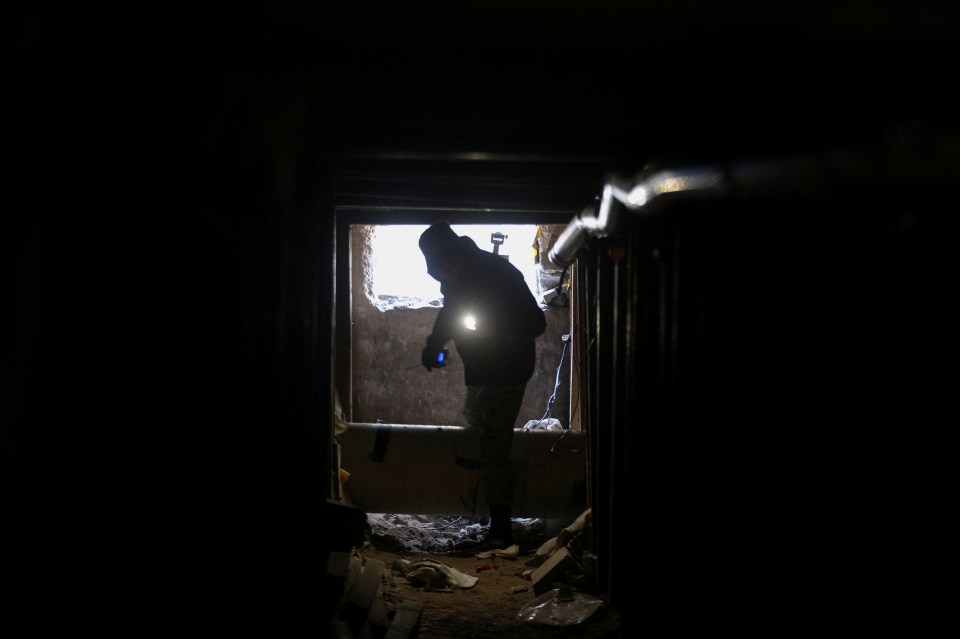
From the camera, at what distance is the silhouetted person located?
17.7 feet

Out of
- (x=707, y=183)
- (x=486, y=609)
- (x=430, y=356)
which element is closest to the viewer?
(x=707, y=183)

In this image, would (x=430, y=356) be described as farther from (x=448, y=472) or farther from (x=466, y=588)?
(x=466, y=588)

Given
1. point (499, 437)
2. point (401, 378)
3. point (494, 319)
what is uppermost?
point (494, 319)

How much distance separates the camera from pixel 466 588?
4.67m

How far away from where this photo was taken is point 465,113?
2678 mm

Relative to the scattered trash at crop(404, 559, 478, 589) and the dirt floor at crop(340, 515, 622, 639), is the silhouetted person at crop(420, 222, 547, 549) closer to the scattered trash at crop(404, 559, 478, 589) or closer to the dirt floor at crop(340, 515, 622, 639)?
the dirt floor at crop(340, 515, 622, 639)

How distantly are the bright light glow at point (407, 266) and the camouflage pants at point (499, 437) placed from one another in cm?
356

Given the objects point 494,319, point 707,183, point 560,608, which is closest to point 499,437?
point 494,319

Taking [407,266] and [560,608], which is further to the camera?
[407,266]

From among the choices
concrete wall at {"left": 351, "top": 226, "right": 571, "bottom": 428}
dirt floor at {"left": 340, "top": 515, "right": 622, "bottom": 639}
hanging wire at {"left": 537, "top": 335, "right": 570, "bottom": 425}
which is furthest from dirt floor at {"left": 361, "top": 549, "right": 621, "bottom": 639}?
concrete wall at {"left": 351, "top": 226, "right": 571, "bottom": 428}

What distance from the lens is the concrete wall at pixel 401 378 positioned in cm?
916

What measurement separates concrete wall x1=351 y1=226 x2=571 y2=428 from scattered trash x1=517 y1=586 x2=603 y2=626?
4983mm

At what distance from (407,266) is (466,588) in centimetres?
506

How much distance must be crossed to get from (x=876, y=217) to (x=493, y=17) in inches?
49.2
